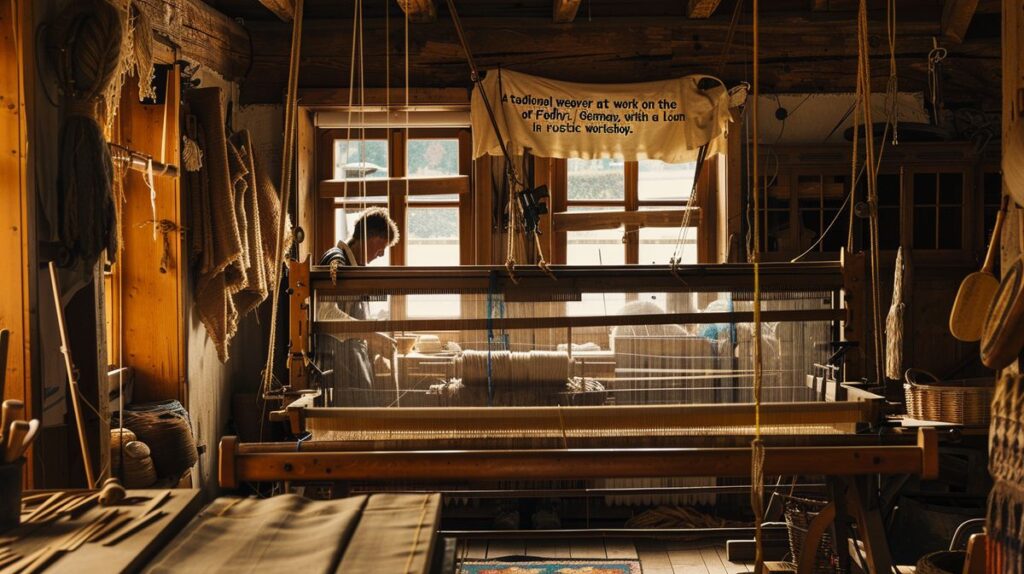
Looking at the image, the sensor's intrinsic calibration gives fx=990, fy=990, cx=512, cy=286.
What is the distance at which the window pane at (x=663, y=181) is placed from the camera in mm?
5770

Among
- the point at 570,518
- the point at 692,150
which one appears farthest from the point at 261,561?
the point at 692,150

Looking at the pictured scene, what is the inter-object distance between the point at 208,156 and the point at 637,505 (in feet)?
9.00

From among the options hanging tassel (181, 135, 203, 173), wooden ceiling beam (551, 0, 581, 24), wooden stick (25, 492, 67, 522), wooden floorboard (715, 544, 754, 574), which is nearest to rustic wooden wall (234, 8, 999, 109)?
wooden ceiling beam (551, 0, 581, 24)

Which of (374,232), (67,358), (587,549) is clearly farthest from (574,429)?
(374,232)

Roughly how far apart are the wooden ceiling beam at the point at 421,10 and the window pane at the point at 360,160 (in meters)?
0.73

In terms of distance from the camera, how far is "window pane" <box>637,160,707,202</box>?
577 cm

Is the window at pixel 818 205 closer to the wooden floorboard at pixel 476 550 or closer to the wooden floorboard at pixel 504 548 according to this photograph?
the wooden floorboard at pixel 504 548

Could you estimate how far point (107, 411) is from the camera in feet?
10.3

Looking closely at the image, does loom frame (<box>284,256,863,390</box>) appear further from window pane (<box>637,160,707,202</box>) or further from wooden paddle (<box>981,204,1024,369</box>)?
window pane (<box>637,160,707,202</box>)

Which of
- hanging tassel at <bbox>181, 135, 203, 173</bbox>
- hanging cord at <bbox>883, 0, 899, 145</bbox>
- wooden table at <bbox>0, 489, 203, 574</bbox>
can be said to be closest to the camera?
wooden table at <bbox>0, 489, 203, 574</bbox>

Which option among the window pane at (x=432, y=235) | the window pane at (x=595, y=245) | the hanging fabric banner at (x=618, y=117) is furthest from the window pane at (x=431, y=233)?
the window pane at (x=595, y=245)

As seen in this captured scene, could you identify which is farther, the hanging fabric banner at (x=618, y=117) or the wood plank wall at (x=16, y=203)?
the hanging fabric banner at (x=618, y=117)

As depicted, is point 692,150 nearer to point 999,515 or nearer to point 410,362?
point 410,362

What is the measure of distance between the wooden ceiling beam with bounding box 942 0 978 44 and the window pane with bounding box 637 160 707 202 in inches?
61.4
